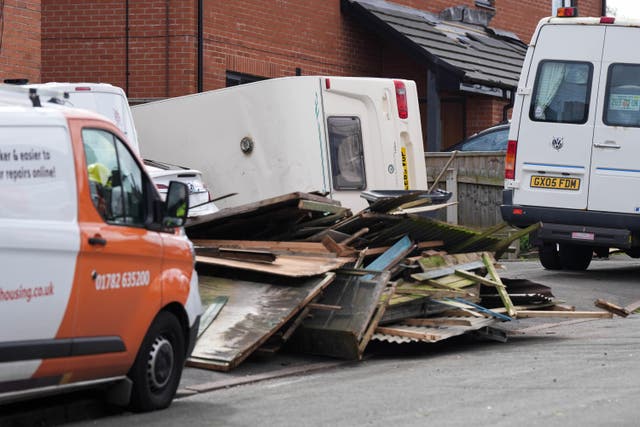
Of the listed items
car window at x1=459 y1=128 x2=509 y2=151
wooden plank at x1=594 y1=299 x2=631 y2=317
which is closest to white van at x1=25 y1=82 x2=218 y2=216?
wooden plank at x1=594 y1=299 x2=631 y2=317

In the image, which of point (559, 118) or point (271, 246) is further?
point (559, 118)

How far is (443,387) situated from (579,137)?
7.90 meters

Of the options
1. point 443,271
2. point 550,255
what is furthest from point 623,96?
point 443,271

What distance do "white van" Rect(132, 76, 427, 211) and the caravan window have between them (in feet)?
0.04

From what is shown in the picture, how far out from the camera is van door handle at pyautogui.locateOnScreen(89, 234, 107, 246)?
8031 mm

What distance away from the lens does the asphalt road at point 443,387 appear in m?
8.35

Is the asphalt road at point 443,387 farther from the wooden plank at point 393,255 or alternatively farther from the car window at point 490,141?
the car window at point 490,141

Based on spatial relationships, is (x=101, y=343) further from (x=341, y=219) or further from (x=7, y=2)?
(x=7, y=2)

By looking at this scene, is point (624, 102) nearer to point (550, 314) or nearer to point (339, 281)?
point (550, 314)

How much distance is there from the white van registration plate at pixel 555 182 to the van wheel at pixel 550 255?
142 cm

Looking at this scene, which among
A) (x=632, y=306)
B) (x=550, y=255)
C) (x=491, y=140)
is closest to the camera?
(x=632, y=306)

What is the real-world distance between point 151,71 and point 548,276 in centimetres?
723

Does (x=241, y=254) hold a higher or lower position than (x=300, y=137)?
A: lower

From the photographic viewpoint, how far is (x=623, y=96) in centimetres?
1689
